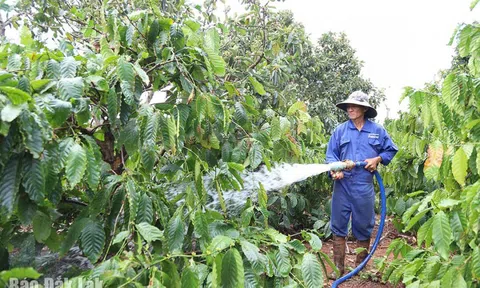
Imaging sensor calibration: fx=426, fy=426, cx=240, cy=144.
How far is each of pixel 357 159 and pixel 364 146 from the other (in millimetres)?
107

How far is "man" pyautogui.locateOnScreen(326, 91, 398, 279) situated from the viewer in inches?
121

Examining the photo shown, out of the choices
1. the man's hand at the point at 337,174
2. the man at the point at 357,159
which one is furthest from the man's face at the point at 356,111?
the man's hand at the point at 337,174

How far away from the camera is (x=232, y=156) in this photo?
200 cm

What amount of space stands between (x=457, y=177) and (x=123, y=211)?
1.28 meters


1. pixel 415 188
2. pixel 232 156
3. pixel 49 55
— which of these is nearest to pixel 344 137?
pixel 415 188

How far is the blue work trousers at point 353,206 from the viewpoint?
3.08 meters

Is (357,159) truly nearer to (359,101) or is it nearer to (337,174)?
(337,174)

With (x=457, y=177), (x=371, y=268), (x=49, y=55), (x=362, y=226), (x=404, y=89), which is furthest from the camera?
(x=371, y=268)

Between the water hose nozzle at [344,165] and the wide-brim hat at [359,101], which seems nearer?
the water hose nozzle at [344,165]

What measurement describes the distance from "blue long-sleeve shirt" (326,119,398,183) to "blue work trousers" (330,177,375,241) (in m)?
Result: 0.06

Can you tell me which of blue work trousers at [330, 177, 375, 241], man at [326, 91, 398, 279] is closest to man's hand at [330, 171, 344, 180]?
man at [326, 91, 398, 279]

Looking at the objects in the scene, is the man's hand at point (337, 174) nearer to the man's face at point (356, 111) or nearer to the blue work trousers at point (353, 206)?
the blue work trousers at point (353, 206)

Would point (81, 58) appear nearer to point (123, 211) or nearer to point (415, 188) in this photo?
point (123, 211)

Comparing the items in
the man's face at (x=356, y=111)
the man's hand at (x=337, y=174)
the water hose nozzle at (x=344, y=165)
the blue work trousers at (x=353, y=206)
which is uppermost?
the man's face at (x=356, y=111)
